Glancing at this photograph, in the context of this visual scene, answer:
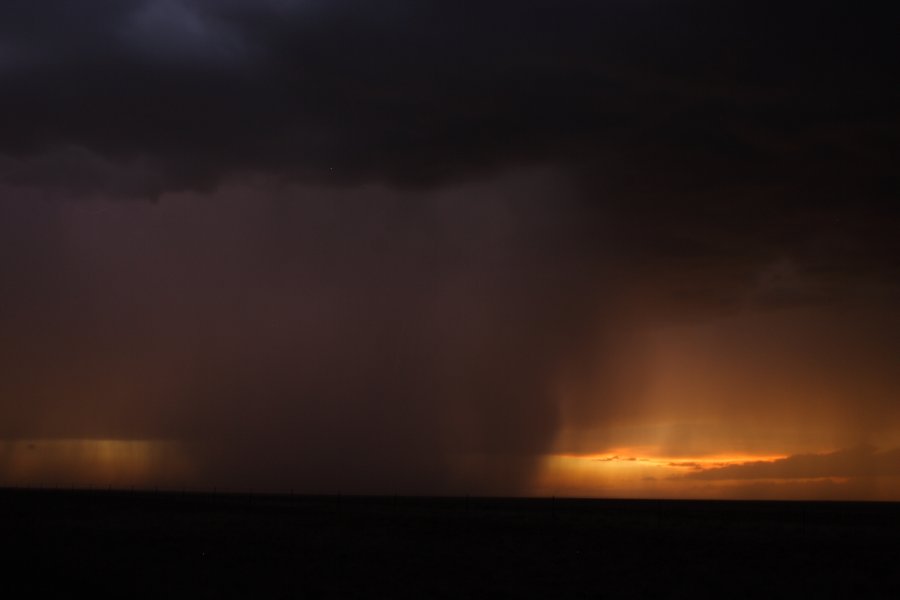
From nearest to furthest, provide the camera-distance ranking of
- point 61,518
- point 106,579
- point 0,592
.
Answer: point 0,592 → point 106,579 → point 61,518

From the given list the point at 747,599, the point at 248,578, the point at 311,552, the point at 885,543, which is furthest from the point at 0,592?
the point at 885,543

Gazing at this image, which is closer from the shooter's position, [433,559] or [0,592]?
[0,592]

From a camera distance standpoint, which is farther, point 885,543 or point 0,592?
point 885,543

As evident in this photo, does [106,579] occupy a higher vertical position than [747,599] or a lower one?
higher

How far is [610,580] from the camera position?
4569 cm

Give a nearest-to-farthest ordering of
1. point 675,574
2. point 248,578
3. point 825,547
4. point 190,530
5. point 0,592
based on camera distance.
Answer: point 0,592 < point 248,578 < point 675,574 < point 825,547 < point 190,530

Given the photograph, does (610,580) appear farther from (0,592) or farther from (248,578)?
(0,592)

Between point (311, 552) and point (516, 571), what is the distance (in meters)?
15.0

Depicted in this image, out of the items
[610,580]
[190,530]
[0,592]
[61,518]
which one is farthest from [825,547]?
[61,518]

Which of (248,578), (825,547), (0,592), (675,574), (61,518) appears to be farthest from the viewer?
(61,518)

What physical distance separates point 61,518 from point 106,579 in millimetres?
53728

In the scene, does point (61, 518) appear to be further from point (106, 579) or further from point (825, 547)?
point (825, 547)

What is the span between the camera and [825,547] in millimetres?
67750

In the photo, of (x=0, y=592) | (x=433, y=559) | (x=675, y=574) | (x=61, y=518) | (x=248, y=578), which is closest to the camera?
(x=0, y=592)
